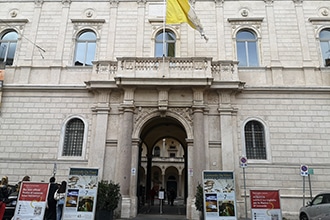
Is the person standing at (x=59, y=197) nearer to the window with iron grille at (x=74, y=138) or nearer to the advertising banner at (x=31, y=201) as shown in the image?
the advertising banner at (x=31, y=201)

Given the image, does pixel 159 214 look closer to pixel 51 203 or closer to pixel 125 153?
pixel 125 153

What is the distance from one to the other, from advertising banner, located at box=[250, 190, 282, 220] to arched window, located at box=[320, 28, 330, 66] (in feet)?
39.6

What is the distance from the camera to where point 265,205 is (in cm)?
933

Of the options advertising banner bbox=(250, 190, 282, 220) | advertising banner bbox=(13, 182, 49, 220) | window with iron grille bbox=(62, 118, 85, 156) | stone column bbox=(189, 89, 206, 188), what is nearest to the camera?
advertising banner bbox=(250, 190, 282, 220)

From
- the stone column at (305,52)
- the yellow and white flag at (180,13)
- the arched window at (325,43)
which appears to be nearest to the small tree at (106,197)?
the yellow and white flag at (180,13)

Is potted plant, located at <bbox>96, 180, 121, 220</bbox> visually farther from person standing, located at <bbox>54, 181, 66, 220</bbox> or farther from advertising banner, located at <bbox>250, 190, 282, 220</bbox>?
advertising banner, located at <bbox>250, 190, 282, 220</bbox>

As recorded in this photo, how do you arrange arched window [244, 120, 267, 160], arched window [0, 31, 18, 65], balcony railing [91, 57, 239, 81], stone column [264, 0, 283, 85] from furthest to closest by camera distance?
arched window [0, 31, 18, 65], stone column [264, 0, 283, 85], balcony railing [91, 57, 239, 81], arched window [244, 120, 267, 160]

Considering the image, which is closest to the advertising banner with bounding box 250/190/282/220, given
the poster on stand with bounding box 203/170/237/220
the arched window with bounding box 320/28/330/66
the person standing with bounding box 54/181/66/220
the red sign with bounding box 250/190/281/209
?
the red sign with bounding box 250/190/281/209

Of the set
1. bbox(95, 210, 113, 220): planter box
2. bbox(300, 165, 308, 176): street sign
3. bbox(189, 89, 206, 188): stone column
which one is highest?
bbox(189, 89, 206, 188): stone column

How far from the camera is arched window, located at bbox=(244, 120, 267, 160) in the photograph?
15492 mm

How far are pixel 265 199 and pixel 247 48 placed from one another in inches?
454

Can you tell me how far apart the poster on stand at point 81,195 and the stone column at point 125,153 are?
14.1 ft

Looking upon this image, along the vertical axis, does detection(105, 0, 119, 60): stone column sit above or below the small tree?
above

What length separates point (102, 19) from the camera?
1856cm
